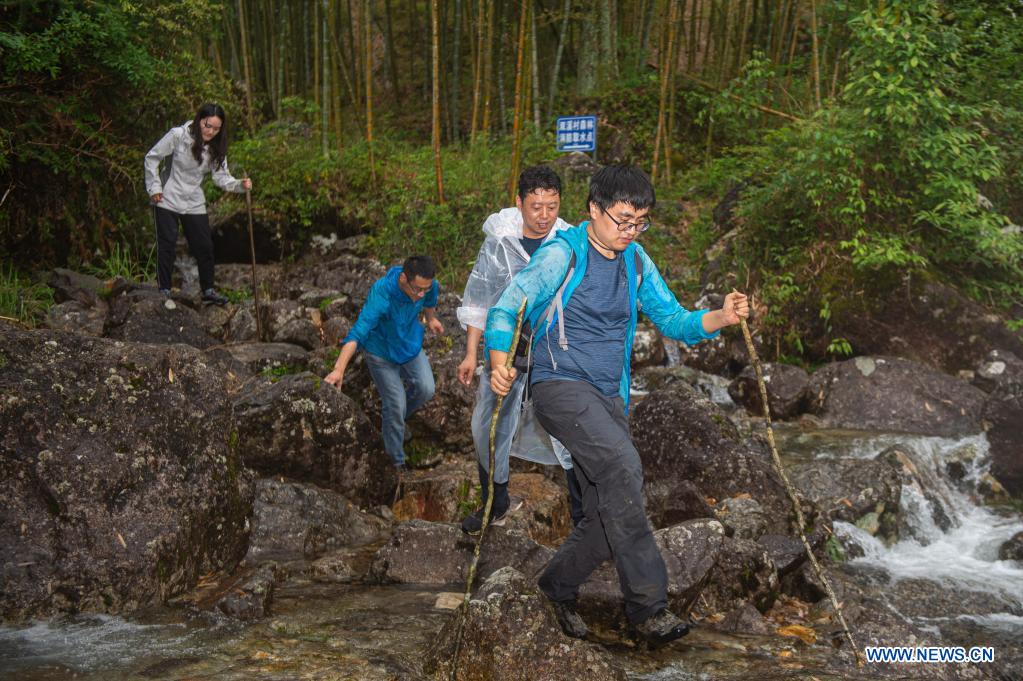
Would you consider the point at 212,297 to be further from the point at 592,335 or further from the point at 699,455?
the point at 592,335

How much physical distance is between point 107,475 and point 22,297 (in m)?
5.12

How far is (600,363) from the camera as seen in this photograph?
11.1 feet

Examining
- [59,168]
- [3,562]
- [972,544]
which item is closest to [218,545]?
[3,562]

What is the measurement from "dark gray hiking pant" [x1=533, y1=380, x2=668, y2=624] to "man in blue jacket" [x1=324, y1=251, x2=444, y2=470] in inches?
87.3

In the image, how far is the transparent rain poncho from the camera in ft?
12.9

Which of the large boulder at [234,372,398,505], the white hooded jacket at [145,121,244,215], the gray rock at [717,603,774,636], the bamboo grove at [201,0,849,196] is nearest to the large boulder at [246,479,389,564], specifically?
the large boulder at [234,372,398,505]

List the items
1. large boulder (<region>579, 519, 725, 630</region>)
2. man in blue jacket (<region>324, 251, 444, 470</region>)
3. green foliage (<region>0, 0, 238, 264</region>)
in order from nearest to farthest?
large boulder (<region>579, 519, 725, 630</region>) → man in blue jacket (<region>324, 251, 444, 470</region>) → green foliage (<region>0, 0, 238, 264</region>)

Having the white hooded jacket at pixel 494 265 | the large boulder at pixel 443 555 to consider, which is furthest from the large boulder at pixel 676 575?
the white hooded jacket at pixel 494 265

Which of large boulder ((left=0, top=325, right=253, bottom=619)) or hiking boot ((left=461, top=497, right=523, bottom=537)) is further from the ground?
large boulder ((left=0, top=325, right=253, bottom=619))

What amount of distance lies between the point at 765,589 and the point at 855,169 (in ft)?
21.7

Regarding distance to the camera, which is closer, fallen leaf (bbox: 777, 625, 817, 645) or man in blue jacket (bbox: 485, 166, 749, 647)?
man in blue jacket (bbox: 485, 166, 749, 647)

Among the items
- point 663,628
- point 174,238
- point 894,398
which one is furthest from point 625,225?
point 894,398

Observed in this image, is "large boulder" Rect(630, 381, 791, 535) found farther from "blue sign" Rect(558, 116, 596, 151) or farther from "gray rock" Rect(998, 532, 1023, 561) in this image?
"blue sign" Rect(558, 116, 596, 151)

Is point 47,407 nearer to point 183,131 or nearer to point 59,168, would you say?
point 183,131
